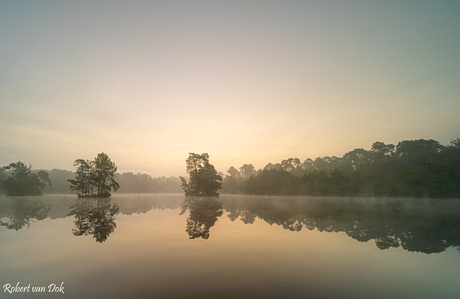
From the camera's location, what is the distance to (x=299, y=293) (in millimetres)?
4996

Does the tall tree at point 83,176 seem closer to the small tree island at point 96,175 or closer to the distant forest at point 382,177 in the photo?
the small tree island at point 96,175

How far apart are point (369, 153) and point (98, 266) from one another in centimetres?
11354

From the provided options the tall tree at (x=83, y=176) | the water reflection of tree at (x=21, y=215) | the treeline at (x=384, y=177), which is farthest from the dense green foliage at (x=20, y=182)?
the treeline at (x=384, y=177)

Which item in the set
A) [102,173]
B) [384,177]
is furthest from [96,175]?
[384,177]

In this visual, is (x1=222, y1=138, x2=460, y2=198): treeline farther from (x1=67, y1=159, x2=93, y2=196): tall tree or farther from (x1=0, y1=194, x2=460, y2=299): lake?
(x1=67, y1=159, x2=93, y2=196): tall tree

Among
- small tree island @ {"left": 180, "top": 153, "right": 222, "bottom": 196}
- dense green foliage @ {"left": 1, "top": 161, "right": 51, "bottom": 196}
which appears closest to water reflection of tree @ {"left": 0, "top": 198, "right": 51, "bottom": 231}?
small tree island @ {"left": 180, "top": 153, "right": 222, "bottom": 196}

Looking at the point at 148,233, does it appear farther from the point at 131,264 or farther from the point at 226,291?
the point at 226,291

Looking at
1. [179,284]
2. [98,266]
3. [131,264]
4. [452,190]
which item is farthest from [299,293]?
[452,190]

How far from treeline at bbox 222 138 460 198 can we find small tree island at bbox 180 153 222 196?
92.0 ft

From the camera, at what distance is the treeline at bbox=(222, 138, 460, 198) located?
1922 inches

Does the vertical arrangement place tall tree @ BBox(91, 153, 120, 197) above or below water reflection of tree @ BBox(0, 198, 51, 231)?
above

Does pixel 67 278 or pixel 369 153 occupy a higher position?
pixel 369 153

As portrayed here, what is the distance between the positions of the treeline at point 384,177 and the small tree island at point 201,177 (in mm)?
28033

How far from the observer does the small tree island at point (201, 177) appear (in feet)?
207
